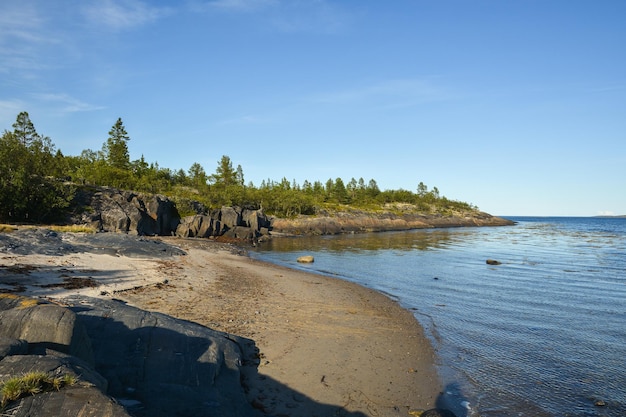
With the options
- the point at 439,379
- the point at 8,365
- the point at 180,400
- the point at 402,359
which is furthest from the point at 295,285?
the point at 8,365

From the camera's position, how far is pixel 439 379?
1195cm

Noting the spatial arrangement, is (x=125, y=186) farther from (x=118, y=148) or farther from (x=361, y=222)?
(x=361, y=222)

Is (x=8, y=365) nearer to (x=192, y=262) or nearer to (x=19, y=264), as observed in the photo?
→ (x=19, y=264)

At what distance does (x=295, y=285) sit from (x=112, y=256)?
1380 cm

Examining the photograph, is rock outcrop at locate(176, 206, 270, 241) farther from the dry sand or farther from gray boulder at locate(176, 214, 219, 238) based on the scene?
the dry sand

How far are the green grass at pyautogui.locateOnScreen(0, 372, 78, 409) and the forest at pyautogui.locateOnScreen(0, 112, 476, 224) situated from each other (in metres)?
56.7

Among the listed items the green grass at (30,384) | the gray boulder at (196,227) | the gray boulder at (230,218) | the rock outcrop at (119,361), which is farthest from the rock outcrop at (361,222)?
the green grass at (30,384)

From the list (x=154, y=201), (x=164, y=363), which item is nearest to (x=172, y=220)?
(x=154, y=201)

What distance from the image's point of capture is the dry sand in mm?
10320

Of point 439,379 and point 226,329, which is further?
point 226,329

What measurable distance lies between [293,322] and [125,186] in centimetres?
8929

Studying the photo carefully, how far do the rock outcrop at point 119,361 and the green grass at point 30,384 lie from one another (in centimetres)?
9

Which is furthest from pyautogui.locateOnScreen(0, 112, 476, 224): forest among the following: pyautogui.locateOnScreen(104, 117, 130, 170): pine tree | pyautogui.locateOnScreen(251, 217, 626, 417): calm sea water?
pyautogui.locateOnScreen(251, 217, 626, 417): calm sea water

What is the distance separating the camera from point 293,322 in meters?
16.5
